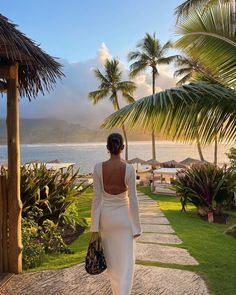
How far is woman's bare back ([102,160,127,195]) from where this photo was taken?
10.8ft

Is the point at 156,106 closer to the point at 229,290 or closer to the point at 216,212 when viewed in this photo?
the point at 229,290

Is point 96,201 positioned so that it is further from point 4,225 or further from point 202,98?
point 202,98

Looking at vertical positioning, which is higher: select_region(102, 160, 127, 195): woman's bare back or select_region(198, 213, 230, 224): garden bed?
select_region(102, 160, 127, 195): woman's bare back

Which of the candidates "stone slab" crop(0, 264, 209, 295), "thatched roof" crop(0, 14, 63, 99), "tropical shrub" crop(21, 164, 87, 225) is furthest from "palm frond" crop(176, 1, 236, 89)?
"tropical shrub" crop(21, 164, 87, 225)

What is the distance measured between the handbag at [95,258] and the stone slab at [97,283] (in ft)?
3.06

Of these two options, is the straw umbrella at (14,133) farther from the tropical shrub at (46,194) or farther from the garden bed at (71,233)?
the garden bed at (71,233)

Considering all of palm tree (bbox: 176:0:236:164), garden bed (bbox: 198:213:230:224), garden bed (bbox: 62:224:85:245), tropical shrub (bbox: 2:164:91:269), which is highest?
palm tree (bbox: 176:0:236:164)

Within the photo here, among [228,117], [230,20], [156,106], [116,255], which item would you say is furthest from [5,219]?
[230,20]

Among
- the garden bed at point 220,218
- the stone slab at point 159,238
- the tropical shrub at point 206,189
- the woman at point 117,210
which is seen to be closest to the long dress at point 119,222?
the woman at point 117,210

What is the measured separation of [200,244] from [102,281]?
2.74m

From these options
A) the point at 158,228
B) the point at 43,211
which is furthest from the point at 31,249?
the point at 158,228

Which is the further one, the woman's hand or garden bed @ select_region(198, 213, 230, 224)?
garden bed @ select_region(198, 213, 230, 224)

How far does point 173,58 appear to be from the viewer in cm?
3319

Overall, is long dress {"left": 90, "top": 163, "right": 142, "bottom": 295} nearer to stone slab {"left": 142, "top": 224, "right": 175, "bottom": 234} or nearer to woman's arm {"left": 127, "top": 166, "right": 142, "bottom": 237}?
woman's arm {"left": 127, "top": 166, "right": 142, "bottom": 237}
